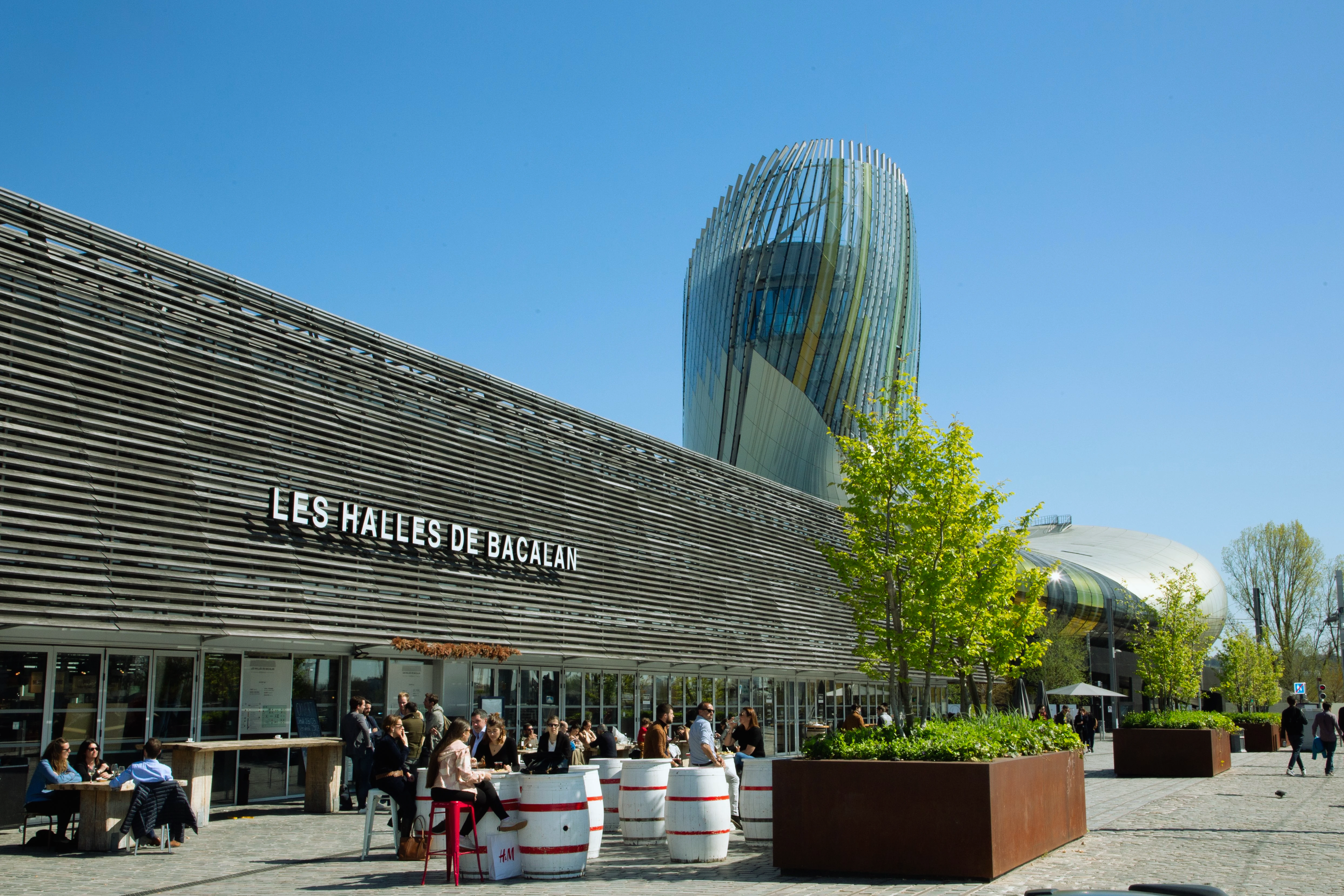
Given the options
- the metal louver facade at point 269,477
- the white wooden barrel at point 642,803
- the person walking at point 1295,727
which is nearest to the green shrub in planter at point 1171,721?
the person walking at point 1295,727

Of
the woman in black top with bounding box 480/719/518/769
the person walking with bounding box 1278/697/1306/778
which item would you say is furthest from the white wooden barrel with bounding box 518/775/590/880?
the person walking with bounding box 1278/697/1306/778

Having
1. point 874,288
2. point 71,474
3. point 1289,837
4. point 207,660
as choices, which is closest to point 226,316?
point 71,474

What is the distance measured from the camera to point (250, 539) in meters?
17.8

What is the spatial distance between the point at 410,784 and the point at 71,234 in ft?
31.3

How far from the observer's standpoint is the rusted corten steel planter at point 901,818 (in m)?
10.4

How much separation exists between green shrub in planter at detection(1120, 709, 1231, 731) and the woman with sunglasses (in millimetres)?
22221

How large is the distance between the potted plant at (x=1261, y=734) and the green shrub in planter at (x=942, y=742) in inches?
1333

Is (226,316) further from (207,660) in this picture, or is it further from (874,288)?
(874,288)

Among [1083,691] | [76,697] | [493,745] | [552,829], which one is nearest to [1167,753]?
[1083,691]

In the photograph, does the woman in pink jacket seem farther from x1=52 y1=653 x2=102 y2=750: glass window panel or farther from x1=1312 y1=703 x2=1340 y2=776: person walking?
x1=1312 y1=703 x2=1340 y2=776: person walking

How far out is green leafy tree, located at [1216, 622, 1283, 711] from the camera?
61.3 metres

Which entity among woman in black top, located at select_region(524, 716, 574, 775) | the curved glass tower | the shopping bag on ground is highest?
the curved glass tower

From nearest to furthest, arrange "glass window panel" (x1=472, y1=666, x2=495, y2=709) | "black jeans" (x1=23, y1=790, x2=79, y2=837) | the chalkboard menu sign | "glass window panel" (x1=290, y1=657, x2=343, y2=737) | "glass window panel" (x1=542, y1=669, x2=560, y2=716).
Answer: "black jeans" (x1=23, y1=790, x2=79, y2=837) → the chalkboard menu sign → "glass window panel" (x1=290, y1=657, x2=343, y2=737) → "glass window panel" (x1=472, y1=666, x2=495, y2=709) → "glass window panel" (x1=542, y1=669, x2=560, y2=716)

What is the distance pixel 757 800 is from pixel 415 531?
32.0 ft
